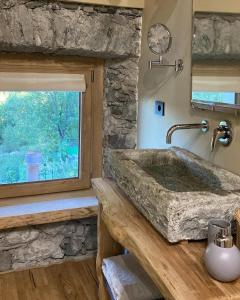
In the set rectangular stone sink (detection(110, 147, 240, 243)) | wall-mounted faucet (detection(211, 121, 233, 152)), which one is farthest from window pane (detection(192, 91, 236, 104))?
rectangular stone sink (detection(110, 147, 240, 243))

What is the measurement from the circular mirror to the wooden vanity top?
945 mm

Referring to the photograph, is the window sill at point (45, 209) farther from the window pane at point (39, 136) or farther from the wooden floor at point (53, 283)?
the wooden floor at point (53, 283)

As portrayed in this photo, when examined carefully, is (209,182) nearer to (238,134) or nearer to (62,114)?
(238,134)

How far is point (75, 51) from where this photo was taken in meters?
2.39

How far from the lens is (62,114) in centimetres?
269

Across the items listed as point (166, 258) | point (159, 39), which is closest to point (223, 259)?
point (166, 258)

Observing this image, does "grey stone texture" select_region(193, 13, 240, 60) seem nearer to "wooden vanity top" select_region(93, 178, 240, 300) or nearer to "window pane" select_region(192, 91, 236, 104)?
"window pane" select_region(192, 91, 236, 104)

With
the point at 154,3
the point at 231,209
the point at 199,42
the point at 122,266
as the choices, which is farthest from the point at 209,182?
the point at 154,3

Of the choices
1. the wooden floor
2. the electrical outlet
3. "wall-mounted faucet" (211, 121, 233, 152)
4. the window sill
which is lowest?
the wooden floor

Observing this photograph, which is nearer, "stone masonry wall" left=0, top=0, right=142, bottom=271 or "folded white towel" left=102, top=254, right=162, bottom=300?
"folded white towel" left=102, top=254, right=162, bottom=300

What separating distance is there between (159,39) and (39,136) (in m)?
1.17

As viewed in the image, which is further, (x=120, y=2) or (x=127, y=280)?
(x=120, y=2)

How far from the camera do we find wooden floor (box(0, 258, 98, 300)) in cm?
219

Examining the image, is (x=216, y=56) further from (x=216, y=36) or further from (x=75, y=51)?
(x=75, y=51)
